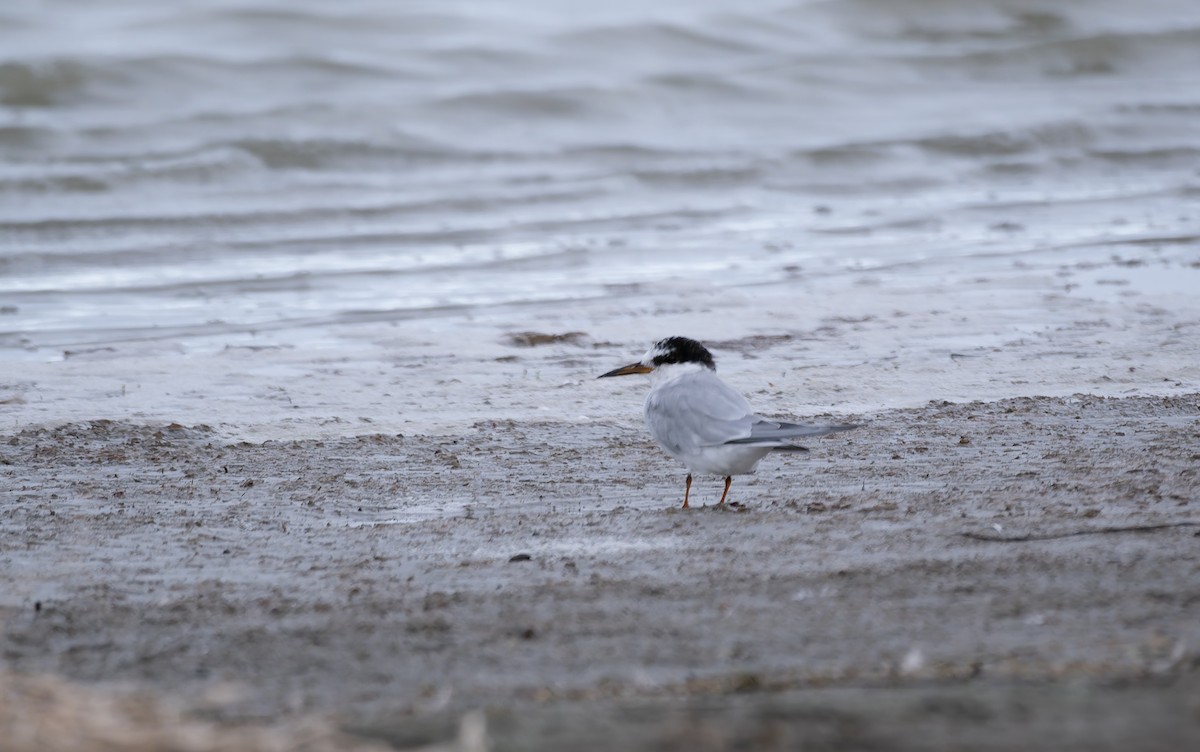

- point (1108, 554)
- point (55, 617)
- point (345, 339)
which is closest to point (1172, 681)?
point (1108, 554)

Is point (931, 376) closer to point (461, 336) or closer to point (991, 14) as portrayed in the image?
point (461, 336)

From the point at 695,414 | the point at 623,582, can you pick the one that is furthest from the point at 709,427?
the point at 623,582

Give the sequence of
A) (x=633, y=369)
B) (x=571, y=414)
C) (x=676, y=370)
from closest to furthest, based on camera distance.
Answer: (x=676, y=370) → (x=633, y=369) → (x=571, y=414)

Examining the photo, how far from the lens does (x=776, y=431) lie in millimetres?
4523

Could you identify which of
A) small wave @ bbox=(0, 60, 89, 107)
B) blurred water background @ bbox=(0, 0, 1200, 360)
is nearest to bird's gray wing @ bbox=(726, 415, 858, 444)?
blurred water background @ bbox=(0, 0, 1200, 360)

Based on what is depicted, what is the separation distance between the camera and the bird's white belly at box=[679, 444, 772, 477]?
4.57 metres

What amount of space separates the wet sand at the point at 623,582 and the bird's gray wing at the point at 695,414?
216 mm

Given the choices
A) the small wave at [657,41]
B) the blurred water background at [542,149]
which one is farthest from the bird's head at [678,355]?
the small wave at [657,41]

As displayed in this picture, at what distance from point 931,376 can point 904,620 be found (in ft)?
11.1

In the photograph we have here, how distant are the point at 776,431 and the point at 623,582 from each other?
101 centimetres

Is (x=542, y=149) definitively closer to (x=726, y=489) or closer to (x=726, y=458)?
(x=726, y=489)

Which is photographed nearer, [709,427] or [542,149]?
[709,427]

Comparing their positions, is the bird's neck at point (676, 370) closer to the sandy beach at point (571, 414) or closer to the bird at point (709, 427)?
the bird at point (709, 427)

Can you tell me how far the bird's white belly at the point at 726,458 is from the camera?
Result: 457 cm
